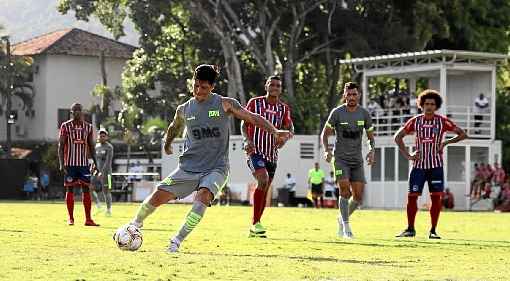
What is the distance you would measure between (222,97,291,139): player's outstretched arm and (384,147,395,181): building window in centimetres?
3626

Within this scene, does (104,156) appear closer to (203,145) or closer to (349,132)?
(349,132)

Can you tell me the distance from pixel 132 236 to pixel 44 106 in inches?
3071

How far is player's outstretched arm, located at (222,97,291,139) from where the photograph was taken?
1343 cm

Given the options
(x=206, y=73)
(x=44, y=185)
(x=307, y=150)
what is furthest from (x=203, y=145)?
(x=44, y=185)

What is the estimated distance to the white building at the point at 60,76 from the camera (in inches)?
3531

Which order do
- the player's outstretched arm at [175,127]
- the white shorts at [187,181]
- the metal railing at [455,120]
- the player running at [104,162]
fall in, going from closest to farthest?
the white shorts at [187,181] → the player's outstretched arm at [175,127] → the player running at [104,162] → the metal railing at [455,120]

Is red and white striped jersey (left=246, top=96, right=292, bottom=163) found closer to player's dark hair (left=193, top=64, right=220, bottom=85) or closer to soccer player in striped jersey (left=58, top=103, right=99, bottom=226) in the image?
soccer player in striped jersey (left=58, top=103, right=99, bottom=226)

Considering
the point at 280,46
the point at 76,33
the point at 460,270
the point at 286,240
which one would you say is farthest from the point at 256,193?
the point at 76,33

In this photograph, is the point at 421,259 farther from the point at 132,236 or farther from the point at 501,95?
the point at 501,95

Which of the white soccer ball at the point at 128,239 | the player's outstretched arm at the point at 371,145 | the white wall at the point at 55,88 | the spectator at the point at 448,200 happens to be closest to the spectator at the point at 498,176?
the spectator at the point at 448,200

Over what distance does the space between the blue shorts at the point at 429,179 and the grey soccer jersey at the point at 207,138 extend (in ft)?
18.9

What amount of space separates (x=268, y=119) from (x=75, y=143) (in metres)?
4.73

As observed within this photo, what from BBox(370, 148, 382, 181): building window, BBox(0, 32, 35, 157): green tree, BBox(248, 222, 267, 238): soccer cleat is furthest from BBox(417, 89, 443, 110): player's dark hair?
BBox(0, 32, 35, 157): green tree

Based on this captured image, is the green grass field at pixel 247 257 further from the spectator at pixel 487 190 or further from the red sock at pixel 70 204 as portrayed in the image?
the spectator at pixel 487 190
